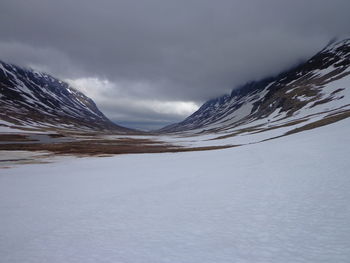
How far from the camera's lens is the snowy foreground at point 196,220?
6.53 metres

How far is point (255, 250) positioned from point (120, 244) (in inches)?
172

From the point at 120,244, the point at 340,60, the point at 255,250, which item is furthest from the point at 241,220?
the point at 340,60

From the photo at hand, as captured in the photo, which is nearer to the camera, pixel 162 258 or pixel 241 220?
pixel 162 258

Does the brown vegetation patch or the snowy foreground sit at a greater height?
the brown vegetation patch

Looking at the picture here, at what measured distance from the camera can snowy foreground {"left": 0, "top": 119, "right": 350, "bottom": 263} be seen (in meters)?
6.53

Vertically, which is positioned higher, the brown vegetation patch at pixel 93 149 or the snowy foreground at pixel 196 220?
the brown vegetation patch at pixel 93 149

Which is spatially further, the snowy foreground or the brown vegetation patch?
the brown vegetation patch

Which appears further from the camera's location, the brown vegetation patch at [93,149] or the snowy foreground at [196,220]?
the brown vegetation patch at [93,149]

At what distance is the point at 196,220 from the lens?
29.5 ft

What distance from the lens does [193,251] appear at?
6.66 meters

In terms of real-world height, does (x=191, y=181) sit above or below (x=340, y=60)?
below

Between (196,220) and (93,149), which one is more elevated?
(93,149)

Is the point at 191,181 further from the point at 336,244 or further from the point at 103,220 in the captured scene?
the point at 336,244

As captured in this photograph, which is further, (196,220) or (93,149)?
(93,149)
